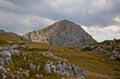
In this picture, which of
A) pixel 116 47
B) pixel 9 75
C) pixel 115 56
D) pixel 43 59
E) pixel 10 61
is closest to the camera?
pixel 9 75

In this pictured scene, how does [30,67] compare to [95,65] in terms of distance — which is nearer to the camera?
[30,67]

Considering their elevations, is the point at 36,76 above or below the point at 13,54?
below

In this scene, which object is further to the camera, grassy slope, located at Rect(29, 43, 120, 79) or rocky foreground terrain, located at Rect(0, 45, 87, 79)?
grassy slope, located at Rect(29, 43, 120, 79)

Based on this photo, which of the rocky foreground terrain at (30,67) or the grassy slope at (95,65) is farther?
the grassy slope at (95,65)

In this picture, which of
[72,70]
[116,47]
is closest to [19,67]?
[72,70]

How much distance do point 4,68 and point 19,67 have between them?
11.3 ft

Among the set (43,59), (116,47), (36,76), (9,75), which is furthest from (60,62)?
(116,47)

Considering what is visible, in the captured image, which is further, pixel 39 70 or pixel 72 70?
pixel 72 70

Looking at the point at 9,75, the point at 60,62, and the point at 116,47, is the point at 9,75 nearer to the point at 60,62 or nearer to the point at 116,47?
the point at 60,62

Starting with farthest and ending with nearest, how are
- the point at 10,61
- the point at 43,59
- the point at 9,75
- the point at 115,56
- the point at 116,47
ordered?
1. the point at 116,47
2. the point at 115,56
3. the point at 43,59
4. the point at 10,61
5. the point at 9,75

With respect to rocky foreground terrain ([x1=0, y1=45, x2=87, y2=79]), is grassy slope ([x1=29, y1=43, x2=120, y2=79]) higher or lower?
lower

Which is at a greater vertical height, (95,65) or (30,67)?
(30,67)

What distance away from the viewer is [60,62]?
6341 centimetres

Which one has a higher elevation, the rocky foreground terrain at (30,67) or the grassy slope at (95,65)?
the rocky foreground terrain at (30,67)
